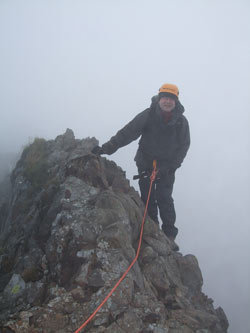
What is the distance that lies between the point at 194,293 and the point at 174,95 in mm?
5518

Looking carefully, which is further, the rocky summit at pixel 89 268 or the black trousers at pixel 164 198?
the black trousers at pixel 164 198

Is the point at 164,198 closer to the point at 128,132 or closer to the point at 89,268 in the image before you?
the point at 128,132

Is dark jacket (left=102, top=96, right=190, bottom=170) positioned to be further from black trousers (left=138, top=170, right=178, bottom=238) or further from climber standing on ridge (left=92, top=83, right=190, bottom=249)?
black trousers (left=138, top=170, right=178, bottom=238)

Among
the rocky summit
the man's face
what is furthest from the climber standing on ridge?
the rocky summit

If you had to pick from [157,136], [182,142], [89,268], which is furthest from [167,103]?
[89,268]

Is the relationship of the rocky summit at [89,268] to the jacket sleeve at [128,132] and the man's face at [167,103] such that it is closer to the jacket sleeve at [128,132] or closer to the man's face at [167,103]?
the jacket sleeve at [128,132]

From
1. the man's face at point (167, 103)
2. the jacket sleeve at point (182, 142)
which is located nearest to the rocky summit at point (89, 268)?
the jacket sleeve at point (182, 142)

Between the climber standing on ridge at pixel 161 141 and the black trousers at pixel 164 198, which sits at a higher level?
the climber standing on ridge at pixel 161 141

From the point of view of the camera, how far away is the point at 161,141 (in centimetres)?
660

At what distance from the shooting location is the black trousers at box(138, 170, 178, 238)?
7.31 metres

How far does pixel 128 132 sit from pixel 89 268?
3614 mm

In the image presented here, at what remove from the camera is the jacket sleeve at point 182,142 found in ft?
20.8

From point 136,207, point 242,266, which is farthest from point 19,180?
point 242,266

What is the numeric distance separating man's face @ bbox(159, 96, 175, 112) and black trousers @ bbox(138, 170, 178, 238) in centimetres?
204
